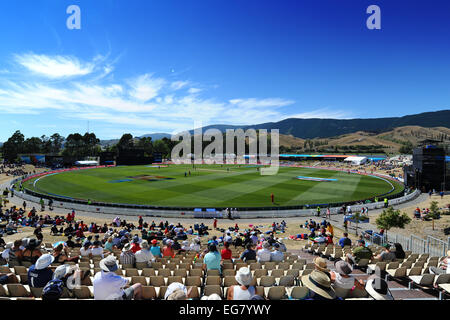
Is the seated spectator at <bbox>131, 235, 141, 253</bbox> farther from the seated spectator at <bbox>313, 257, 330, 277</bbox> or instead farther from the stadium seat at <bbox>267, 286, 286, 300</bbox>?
the seated spectator at <bbox>313, 257, 330, 277</bbox>

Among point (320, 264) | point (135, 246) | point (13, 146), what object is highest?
point (13, 146)

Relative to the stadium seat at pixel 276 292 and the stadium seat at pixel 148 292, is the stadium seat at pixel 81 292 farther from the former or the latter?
the stadium seat at pixel 276 292

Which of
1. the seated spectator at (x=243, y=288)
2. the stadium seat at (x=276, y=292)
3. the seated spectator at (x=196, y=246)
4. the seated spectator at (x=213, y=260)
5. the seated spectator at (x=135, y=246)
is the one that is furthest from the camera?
the seated spectator at (x=196, y=246)

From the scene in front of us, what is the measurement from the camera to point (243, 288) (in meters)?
4.62

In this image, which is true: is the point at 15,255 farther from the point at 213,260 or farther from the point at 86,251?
the point at 213,260

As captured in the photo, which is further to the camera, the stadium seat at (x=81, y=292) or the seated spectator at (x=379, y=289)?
the stadium seat at (x=81, y=292)

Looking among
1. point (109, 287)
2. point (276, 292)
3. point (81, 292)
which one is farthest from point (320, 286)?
point (81, 292)

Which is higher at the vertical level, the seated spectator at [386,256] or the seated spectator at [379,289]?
the seated spectator at [379,289]

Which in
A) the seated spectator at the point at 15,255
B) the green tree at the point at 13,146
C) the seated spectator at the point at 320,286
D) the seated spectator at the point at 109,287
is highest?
the green tree at the point at 13,146

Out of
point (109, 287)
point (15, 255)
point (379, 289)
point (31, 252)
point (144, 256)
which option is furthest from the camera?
point (144, 256)

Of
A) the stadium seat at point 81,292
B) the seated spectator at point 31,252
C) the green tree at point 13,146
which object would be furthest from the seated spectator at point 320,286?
the green tree at point 13,146

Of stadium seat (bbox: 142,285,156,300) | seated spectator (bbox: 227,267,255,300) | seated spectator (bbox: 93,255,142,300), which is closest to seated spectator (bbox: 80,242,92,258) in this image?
stadium seat (bbox: 142,285,156,300)

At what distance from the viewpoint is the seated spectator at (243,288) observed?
14.7 ft
